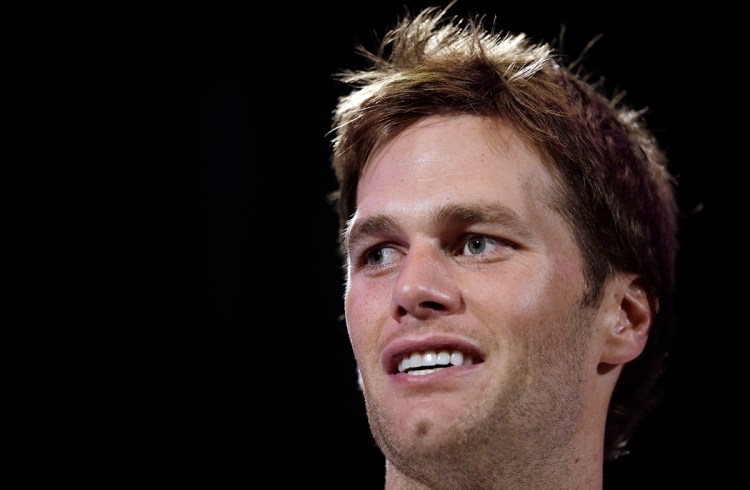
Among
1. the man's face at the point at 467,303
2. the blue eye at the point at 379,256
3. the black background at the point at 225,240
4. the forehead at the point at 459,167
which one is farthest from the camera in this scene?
the black background at the point at 225,240

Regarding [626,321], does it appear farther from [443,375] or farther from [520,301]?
[443,375]

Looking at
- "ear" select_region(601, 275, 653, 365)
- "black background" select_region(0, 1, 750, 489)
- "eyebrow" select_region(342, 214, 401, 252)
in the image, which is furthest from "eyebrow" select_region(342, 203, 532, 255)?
"black background" select_region(0, 1, 750, 489)

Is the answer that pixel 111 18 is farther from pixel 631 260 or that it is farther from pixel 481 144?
pixel 631 260

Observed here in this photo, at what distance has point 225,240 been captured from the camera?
2.63 meters

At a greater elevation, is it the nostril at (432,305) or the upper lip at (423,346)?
the nostril at (432,305)

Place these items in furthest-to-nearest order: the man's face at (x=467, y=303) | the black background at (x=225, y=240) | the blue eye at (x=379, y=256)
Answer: the black background at (x=225, y=240)
the blue eye at (x=379, y=256)
the man's face at (x=467, y=303)

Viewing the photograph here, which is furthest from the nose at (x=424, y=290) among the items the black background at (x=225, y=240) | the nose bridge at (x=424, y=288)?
the black background at (x=225, y=240)

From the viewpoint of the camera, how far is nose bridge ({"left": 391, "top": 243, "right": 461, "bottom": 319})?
1.51m

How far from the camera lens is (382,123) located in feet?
5.91

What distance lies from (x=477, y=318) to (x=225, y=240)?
135cm

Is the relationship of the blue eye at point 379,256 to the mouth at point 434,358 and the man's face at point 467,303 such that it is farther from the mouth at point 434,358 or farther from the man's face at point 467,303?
the mouth at point 434,358

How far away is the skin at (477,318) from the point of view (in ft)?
4.90

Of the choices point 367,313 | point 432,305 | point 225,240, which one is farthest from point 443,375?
point 225,240

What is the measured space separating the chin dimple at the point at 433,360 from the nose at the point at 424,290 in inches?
3.2
